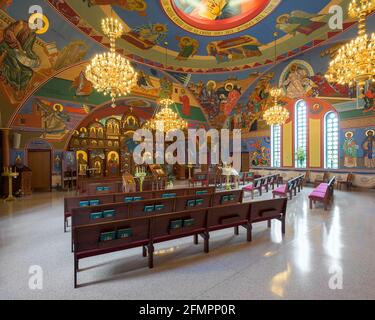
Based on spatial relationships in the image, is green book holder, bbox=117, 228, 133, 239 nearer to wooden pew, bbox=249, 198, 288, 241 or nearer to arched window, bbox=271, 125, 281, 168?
wooden pew, bbox=249, 198, 288, 241

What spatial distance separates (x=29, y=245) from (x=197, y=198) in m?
3.99

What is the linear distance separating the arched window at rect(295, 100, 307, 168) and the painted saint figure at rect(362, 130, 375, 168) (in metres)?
3.34

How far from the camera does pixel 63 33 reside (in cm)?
1041

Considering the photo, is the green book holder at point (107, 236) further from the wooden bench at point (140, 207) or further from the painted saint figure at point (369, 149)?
the painted saint figure at point (369, 149)

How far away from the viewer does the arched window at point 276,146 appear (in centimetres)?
1664

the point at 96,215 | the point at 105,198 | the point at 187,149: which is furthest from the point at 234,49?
the point at 96,215

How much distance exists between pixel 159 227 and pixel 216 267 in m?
1.20

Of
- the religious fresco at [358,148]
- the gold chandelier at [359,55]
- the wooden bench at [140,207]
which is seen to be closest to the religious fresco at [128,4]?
the gold chandelier at [359,55]

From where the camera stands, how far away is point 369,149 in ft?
39.9

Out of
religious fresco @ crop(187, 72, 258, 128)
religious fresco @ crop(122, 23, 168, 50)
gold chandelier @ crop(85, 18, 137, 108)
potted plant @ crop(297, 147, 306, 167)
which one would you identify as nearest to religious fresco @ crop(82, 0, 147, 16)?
religious fresco @ crop(122, 23, 168, 50)

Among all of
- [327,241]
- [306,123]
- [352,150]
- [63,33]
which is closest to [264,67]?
[306,123]

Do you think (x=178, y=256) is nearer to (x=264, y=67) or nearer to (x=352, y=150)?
(x=352, y=150)

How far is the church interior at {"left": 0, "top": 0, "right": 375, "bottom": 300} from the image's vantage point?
138 inches

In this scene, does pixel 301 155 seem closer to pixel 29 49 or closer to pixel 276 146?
pixel 276 146
